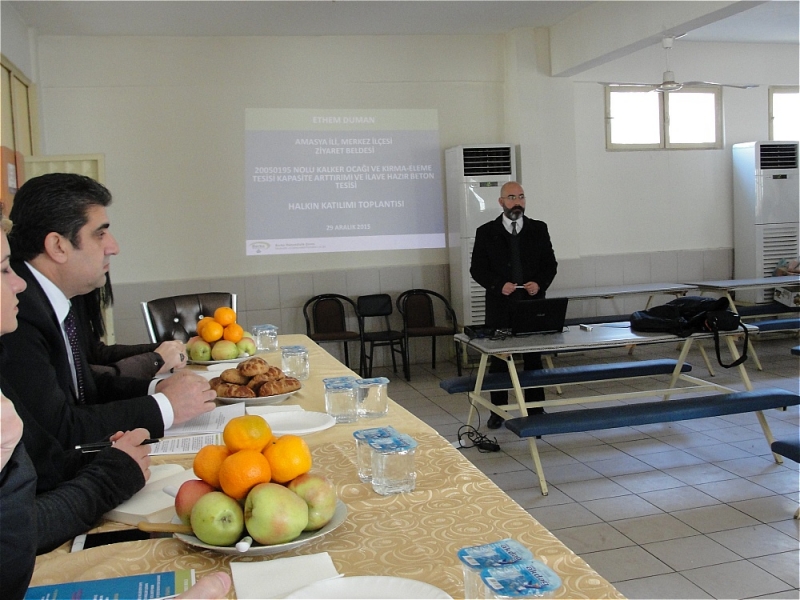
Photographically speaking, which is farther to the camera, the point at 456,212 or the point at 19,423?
the point at 456,212

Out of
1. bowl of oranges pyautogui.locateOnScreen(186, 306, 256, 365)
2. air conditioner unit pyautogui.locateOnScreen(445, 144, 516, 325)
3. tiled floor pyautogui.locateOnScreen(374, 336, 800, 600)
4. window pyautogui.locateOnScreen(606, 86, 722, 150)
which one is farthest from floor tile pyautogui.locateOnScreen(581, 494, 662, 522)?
window pyautogui.locateOnScreen(606, 86, 722, 150)

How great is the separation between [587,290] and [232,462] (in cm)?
657

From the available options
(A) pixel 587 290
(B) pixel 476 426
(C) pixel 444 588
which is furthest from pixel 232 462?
(A) pixel 587 290

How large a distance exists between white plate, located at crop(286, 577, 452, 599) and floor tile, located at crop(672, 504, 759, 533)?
2724mm

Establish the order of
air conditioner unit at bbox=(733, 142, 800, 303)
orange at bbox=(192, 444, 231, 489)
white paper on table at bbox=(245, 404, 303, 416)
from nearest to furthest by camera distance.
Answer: orange at bbox=(192, 444, 231, 489) < white paper on table at bbox=(245, 404, 303, 416) < air conditioner unit at bbox=(733, 142, 800, 303)

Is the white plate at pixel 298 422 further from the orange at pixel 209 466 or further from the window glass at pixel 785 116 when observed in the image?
the window glass at pixel 785 116

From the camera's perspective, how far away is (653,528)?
11.3 feet

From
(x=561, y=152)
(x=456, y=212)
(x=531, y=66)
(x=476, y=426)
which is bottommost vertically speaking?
(x=476, y=426)

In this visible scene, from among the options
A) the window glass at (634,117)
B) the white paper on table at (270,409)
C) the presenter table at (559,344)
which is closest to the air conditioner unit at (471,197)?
the window glass at (634,117)

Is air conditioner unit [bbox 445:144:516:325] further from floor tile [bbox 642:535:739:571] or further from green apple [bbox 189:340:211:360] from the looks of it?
green apple [bbox 189:340:211:360]

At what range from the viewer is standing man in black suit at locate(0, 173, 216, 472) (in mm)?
1721

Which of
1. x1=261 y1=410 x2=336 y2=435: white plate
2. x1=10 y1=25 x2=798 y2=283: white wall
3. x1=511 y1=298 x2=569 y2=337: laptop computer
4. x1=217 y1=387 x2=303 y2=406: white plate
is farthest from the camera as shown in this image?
x1=10 y1=25 x2=798 y2=283: white wall

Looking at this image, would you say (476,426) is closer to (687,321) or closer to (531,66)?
(687,321)

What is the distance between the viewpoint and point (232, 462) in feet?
4.00
